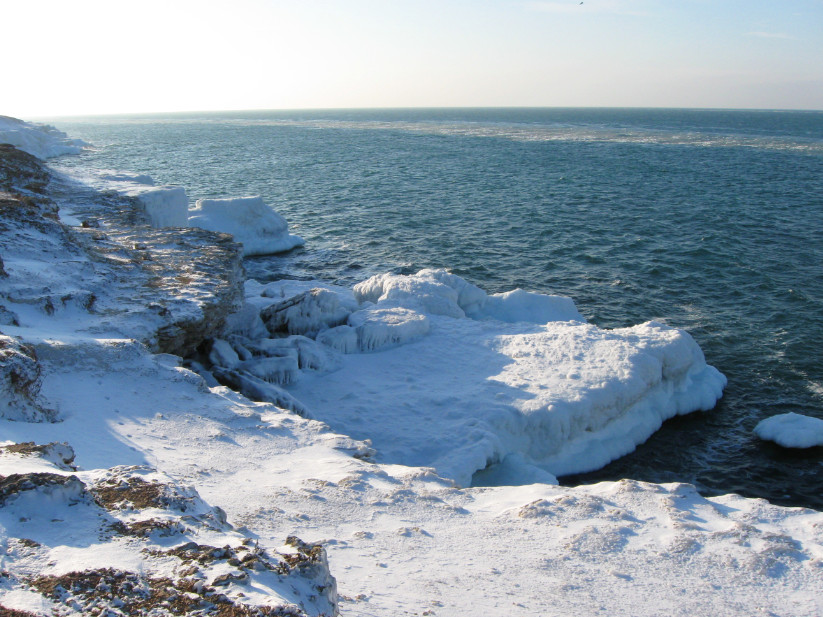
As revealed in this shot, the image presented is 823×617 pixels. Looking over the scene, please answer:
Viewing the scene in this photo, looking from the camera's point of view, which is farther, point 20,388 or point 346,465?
point 346,465

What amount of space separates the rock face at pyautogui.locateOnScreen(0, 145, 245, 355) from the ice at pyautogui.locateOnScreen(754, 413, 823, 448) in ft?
47.0

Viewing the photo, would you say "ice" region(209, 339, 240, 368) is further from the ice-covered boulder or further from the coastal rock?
the coastal rock

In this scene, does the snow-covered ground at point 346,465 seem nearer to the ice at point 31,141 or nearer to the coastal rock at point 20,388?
the coastal rock at point 20,388

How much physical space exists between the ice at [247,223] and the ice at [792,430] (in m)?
23.5

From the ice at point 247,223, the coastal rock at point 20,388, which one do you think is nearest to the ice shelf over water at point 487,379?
the coastal rock at point 20,388

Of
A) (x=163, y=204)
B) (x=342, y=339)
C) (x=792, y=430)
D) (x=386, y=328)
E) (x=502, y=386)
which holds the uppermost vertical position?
(x=163, y=204)

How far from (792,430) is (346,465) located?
11.8 meters

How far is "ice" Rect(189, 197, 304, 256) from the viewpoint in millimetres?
30625

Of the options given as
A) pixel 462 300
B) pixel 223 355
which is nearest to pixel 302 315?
pixel 223 355

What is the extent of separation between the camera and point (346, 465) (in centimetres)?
955

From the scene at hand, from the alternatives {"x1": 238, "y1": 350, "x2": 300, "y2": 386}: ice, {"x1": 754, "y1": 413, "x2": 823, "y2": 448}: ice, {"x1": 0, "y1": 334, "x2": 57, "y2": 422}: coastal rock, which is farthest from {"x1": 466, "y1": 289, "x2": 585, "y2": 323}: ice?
{"x1": 0, "y1": 334, "x2": 57, "y2": 422}: coastal rock

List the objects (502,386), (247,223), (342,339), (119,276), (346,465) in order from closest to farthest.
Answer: (346,465) → (502,386) → (119,276) → (342,339) → (247,223)

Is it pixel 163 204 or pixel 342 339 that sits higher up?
pixel 163 204

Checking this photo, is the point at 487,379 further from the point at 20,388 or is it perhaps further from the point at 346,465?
the point at 20,388
